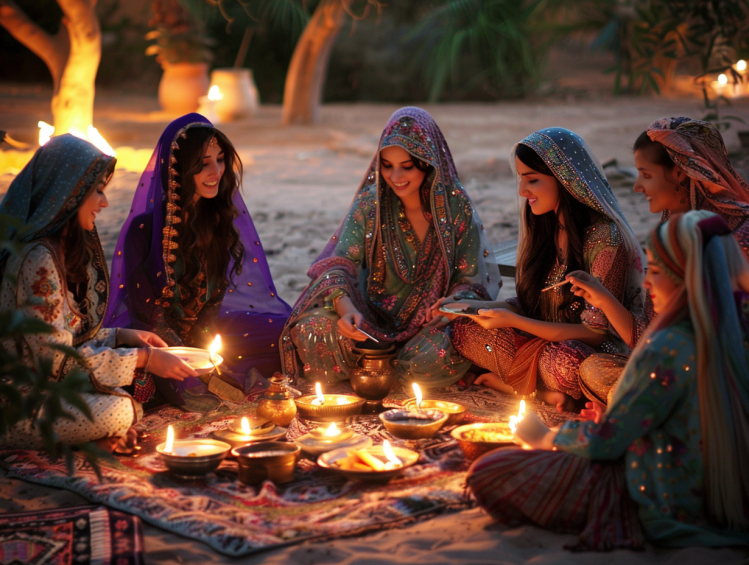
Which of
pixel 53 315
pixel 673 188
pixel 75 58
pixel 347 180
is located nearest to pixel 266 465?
pixel 53 315

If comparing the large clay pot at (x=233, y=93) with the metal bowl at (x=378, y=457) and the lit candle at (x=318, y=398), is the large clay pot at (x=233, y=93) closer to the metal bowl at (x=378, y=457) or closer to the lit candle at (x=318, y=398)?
the lit candle at (x=318, y=398)

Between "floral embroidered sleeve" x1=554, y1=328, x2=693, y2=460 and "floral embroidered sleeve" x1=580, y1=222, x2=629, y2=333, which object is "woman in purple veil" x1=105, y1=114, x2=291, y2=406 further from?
"floral embroidered sleeve" x1=554, y1=328, x2=693, y2=460

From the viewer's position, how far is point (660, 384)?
2.49 metres

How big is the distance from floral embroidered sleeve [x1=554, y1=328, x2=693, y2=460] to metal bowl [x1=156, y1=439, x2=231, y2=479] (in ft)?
4.44

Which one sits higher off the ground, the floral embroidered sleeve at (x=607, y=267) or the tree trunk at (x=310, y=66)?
the tree trunk at (x=310, y=66)

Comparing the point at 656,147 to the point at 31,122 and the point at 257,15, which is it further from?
the point at 257,15

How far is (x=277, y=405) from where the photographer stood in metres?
3.49

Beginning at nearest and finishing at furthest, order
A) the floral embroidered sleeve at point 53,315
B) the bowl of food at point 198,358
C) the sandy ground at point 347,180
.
→ the sandy ground at point 347,180, the floral embroidered sleeve at point 53,315, the bowl of food at point 198,358

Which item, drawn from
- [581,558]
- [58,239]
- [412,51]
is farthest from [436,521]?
[412,51]

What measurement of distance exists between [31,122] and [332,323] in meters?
10.8

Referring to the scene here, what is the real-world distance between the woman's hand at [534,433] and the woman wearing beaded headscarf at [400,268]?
1.34 metres

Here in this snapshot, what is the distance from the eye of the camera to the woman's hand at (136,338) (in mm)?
3646

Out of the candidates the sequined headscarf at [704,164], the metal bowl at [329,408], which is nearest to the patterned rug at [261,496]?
the metal bowl at [329,408]

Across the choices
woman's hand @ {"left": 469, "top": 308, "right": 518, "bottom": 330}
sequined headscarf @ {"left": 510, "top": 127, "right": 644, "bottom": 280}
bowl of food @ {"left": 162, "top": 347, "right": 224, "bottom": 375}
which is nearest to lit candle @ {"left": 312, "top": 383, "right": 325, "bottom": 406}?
bowl of food @ {"left": 162, "top": 347, "right": 224, "bottom": 375}
